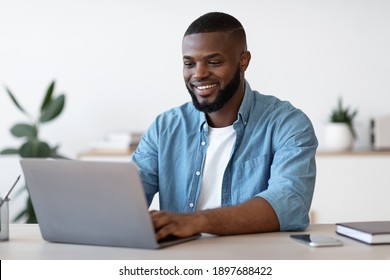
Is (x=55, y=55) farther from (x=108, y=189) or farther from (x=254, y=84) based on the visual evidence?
(x=108, y=189)

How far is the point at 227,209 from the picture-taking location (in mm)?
2078

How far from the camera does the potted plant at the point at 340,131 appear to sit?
467cm

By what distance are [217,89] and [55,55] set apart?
8.25 feet

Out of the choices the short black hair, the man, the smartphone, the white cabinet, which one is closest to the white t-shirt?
the man

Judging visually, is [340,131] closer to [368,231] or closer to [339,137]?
[339,137]

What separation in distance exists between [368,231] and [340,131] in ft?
9.43

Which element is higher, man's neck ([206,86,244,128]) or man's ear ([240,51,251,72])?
man's ear ([240,51,251,72])

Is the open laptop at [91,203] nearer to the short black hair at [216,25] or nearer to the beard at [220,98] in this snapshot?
the beard at [220,98]

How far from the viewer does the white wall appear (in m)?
4.80

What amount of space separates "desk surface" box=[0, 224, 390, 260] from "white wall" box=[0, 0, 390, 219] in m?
2.86

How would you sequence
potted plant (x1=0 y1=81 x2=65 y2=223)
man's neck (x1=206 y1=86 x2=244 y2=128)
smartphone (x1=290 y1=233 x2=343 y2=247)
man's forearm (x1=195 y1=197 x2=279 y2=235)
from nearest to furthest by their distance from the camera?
1. smartphone (x1=290 y1=233 x2=343 y2=247)
2. man's forearm (x1=195 y1=197 x2=279 y2=235)
3. man's neck (x1=206 y1=86 x2=244 y2=128)
4. potted plant (x1=0 y1=81 x2=65 y2=223)

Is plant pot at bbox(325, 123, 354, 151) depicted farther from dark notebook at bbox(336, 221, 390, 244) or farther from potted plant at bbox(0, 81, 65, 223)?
dark notebook at bbox(336, 221, 390, 244)

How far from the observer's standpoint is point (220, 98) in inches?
100
